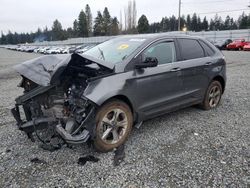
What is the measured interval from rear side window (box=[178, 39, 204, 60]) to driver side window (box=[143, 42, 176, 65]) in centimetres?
31

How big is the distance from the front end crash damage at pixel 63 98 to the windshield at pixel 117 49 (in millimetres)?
536

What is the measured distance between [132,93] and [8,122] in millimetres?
2912

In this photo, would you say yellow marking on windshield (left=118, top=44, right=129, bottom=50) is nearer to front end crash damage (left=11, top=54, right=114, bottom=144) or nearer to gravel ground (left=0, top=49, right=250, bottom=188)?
front end crash damage (left=11, top=54, right=114, bottom=144)

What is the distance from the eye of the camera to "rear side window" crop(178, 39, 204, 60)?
5164 mm

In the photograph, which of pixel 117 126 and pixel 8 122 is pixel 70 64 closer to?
pixel 117 126

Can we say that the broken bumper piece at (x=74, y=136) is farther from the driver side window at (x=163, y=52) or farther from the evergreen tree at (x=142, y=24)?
the evergreen tree at (x=142, y=24)

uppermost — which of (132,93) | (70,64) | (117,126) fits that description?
(70,64)

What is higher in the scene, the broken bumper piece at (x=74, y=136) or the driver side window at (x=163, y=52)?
the driver side window at (x=163, y=52)

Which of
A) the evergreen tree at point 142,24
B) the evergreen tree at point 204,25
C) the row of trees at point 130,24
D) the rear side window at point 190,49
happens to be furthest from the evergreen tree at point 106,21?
the rear side window at point 190,49

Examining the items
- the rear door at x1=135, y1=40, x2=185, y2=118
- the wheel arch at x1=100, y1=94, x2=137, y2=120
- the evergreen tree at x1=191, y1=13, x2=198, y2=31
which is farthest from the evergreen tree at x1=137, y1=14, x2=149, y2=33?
the wheel arch at x1=100, y1=94, x2=137, y2=120

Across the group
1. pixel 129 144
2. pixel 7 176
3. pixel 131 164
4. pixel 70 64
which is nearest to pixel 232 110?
pixel 129 144

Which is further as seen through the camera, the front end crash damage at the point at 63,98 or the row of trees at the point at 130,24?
the row of trees at the point at 130,24

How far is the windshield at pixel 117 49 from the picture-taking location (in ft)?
14.3

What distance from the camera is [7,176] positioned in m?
3.40
